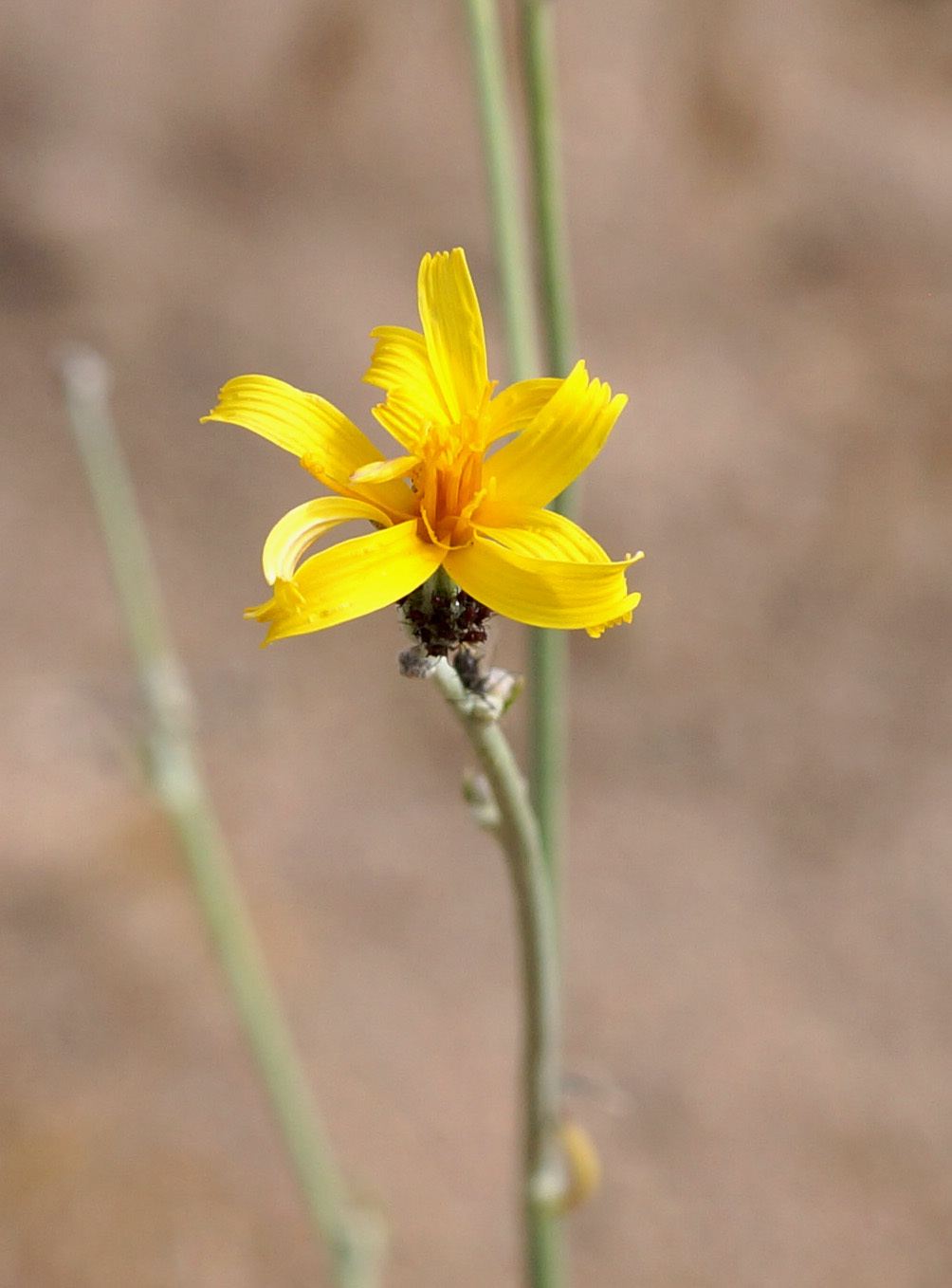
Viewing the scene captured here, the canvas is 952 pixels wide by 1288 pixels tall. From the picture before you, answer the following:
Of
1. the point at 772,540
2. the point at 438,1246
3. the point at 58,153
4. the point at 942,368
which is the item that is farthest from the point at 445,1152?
the point at 58,153

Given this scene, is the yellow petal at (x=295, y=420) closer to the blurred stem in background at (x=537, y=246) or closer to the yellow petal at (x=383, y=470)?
the yellow petal at (x=383, y=470)

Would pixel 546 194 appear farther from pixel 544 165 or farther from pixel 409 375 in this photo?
pixel 409 375

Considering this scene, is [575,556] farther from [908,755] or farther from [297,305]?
[297,305]

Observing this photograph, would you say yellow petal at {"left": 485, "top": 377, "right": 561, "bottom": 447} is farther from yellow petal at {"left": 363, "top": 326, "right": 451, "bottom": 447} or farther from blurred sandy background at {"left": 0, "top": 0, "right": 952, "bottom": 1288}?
blurred sandy background at {"left": 0, "top": 0, "right": 952, "bottom": 1288}

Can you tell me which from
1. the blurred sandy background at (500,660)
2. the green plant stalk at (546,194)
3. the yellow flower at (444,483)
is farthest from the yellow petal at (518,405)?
the blurred sandy background at (500,660)

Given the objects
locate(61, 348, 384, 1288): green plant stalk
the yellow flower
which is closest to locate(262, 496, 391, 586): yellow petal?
the yellow flower
